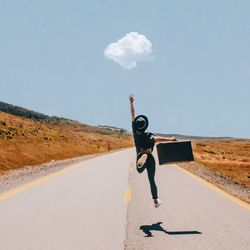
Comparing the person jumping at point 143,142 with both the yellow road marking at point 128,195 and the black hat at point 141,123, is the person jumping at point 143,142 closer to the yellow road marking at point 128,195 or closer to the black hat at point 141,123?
the black hat at point 141,123

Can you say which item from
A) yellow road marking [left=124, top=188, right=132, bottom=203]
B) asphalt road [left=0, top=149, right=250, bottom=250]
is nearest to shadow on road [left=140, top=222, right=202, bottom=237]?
asphalt road [left=0, top=149, right=250, bottom=250]

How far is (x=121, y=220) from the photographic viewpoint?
355 inches

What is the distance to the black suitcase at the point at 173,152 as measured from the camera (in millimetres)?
9735

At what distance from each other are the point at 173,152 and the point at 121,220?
6.18 feet

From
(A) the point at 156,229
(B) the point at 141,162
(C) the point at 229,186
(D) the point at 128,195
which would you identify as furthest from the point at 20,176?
(A) the point at 156,229

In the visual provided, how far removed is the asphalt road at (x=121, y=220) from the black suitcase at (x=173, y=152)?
1.17 meters

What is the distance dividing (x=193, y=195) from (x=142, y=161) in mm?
4158

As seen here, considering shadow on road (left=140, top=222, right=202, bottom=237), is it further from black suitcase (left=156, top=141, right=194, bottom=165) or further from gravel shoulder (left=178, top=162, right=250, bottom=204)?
gravel shoulder (left=178, top=162, right=250, bottom=204)

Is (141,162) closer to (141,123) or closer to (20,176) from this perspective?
(141,123)

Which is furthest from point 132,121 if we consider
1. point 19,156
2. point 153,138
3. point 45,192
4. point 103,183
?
point 19,156

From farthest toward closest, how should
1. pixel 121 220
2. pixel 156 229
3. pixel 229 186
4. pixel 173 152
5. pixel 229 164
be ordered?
pixel 229 164 < pixel 229 186 < pixel 173 152 < pixel 121 220 < pixel 156 229

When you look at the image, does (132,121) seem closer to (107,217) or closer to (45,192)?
(107,217)

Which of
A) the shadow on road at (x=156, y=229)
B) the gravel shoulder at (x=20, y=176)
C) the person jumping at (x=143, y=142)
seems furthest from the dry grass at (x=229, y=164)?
the shadow on road at (x=156, y=229)

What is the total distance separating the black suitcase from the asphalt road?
1.17 metres
